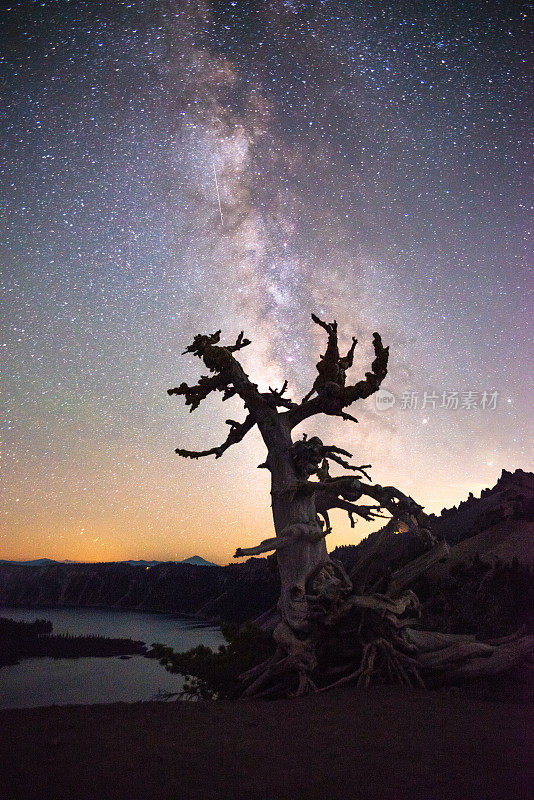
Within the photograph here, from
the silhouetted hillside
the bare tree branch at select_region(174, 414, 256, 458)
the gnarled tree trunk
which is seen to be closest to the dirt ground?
the gnarled tree trunk

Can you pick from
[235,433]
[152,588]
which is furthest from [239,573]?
[235,433]

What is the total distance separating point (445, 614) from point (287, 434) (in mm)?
5565

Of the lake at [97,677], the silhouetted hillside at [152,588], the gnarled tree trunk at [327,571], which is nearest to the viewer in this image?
the gnarled tree trunk at [327,571]

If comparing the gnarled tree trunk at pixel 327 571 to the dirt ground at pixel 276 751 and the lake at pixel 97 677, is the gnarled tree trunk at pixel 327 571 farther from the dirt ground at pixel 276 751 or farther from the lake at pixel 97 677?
the lake at pixel 97 677

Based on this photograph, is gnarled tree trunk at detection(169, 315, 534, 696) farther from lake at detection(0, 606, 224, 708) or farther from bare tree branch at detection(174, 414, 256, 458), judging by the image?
lake at detection(0, 606, 224, 708)

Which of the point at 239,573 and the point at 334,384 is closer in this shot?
the point at 334,384

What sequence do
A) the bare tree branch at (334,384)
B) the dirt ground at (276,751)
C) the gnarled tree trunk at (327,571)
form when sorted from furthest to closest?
1. the bare tree branch at (334,384)
2. the gnarled tree trunk at (327,571)
3. the dirt ground at (276,751)

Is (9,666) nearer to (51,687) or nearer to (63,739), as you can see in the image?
(51,687)

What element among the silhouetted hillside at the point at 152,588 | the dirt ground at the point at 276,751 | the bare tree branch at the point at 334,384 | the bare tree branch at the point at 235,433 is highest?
the bare tree branch at the point at 334,384

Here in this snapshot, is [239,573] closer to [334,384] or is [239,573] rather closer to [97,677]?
[97,677]

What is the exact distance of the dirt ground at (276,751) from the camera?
355cm

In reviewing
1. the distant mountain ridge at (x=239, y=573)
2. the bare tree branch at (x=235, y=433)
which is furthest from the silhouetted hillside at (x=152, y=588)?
the bare tree branch at (x=235, y=433)

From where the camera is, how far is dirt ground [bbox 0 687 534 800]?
355 centimetres

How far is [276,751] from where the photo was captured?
4.43 meters
